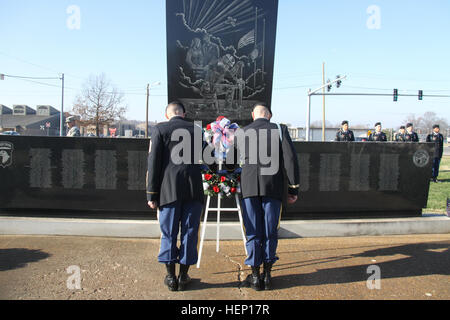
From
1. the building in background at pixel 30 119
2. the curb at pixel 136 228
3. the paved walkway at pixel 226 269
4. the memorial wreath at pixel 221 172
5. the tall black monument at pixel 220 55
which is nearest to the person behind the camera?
the paved walkway at pixel 226 269

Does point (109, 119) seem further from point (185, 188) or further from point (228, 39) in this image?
point (185, 188)

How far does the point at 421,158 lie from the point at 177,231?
198 inches

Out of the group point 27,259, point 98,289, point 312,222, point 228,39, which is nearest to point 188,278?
point 98,289

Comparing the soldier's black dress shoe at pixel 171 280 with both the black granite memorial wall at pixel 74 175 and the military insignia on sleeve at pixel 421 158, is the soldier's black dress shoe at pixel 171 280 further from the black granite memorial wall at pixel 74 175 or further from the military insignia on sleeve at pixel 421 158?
the military insignia on sleeve at pixel 421 158

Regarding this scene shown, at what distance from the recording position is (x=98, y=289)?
3.49 m

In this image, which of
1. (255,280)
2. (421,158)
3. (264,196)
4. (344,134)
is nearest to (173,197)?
(264,196)

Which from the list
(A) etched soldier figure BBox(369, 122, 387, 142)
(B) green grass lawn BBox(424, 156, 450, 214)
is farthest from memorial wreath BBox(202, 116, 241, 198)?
(A) etched soldier figure BBox(369, 122, 387, 142)

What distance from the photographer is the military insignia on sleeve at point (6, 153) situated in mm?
5625

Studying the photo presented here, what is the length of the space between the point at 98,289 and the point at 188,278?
960 millimetres

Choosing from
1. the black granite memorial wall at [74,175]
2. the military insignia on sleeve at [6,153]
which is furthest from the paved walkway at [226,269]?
the military insignia on sleeve at [6,153]

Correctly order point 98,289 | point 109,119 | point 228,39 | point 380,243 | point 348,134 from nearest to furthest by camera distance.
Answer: point 98,289
point 380,243
point 228,39
point 348,134
point 109,119

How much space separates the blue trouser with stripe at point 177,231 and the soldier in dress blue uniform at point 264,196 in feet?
1.93

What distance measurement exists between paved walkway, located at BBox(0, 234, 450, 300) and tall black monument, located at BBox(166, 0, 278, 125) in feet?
8.36

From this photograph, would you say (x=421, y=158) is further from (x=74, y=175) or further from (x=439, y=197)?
(x=74, y=175)
